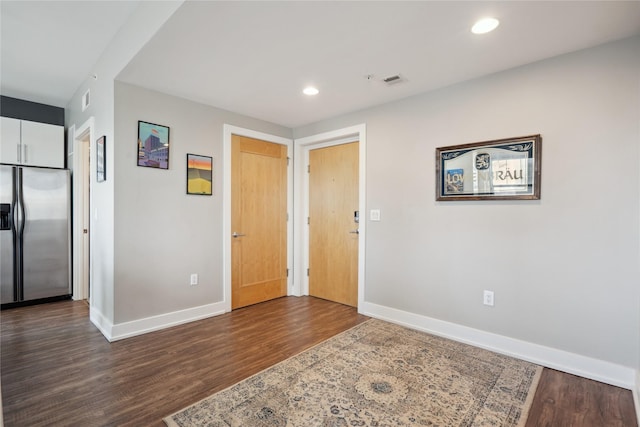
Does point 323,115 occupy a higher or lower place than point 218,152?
higher

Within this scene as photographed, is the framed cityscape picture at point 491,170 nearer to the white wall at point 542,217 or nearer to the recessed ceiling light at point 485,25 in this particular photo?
the white wall at point 542,217

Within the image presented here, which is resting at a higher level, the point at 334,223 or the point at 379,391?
the point at 334,223

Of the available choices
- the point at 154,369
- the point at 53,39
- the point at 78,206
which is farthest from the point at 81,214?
the point at 154,369

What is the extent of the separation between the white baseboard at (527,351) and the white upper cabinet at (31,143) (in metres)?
4.73

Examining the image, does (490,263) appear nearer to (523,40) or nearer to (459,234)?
(459,234)

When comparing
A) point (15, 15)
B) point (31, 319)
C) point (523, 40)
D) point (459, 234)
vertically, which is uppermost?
point (15, 15)

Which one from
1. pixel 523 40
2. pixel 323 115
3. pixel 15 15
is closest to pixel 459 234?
pixel 523 40

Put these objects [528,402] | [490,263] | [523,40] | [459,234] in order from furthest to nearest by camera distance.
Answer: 1. [459,234]
2. [490,263]
3. [523,40]
4. [528,402]

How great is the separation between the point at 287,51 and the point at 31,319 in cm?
390

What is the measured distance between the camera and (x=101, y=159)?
9.86 ft

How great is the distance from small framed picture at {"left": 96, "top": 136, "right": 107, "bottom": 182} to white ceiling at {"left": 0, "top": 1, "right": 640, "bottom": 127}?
684mm

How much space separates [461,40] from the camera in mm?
2111

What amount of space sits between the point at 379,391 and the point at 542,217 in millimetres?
1796

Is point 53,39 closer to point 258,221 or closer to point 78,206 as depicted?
point 78,206
